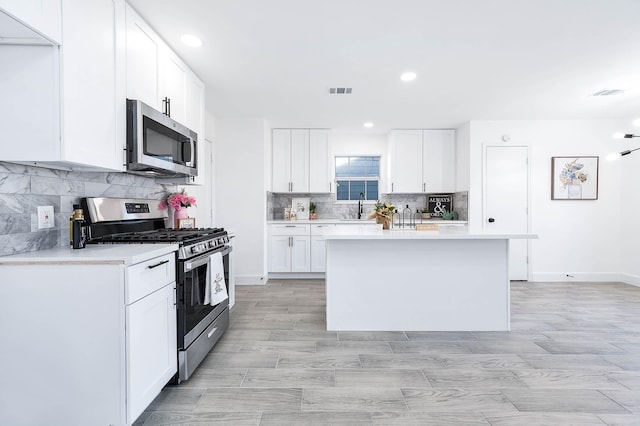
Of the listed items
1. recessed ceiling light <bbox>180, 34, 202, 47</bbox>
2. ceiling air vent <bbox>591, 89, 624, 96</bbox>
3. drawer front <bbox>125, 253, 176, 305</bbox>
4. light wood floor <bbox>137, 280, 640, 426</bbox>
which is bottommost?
light wood floor <bbox>137, 280, 640, 426</bbox>

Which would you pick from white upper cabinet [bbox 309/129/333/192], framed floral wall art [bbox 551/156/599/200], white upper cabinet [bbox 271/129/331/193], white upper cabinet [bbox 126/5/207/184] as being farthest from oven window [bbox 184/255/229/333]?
framed floral wall art [bbox 551/156/599/200]

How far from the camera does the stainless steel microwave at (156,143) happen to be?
2.09 meters

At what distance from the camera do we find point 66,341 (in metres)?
1.51

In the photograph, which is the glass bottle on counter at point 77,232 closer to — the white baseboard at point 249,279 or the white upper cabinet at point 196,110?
the white upper cabinet at point 196,110

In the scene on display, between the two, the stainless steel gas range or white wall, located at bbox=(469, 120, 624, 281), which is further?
white wall, located at bbox=(469, 120, 624, 281)

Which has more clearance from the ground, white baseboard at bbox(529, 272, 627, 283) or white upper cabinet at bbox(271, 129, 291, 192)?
white upper cabinet at bbox(271, 129, 291, 192)

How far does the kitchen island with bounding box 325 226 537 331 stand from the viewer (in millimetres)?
2951

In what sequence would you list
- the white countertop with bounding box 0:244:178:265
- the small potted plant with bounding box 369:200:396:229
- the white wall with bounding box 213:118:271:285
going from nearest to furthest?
the white countertop with bounding box 0:244:178:265 < the small potted plant with bounding box 369:200:396:229 < the white wall with bounding box 213:118:271:285

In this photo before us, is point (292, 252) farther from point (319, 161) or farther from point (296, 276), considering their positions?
point (319, 161)

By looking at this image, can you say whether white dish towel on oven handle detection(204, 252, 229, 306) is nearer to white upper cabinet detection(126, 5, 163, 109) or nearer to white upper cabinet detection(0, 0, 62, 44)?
white upper cabinet detection(126, 5, 163, 109)

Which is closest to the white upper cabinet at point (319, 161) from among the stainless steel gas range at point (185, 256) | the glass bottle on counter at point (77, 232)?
the stainless steel gas range at point (185, 256)

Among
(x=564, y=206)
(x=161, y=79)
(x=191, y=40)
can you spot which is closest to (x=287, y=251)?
(x=161, y=79)

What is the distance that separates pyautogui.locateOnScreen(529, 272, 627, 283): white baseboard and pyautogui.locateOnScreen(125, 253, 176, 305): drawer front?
201 inches

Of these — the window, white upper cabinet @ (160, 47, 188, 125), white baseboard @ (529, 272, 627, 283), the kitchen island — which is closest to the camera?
white upper cabinet @ (160, 47, 188, 125)
